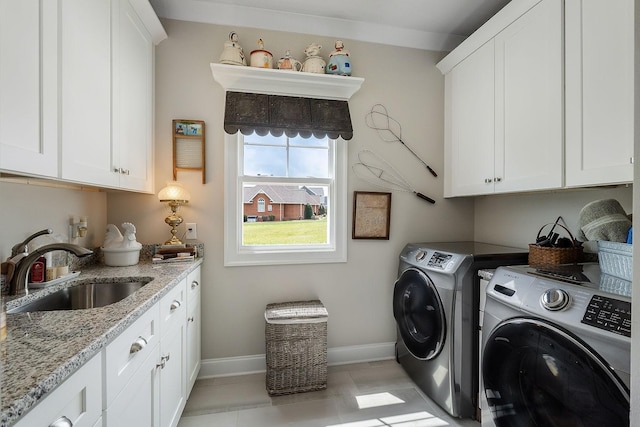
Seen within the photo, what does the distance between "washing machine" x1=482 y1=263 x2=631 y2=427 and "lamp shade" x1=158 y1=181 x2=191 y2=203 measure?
199cm

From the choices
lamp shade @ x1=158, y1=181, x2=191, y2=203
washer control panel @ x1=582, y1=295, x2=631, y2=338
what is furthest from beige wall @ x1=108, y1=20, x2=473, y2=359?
washer control panel @ x1=582, y1=295, x2=631, y2=338

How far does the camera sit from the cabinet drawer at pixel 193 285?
1758 mm

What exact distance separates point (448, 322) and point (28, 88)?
222 cm

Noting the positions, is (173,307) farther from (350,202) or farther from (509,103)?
(509,103)

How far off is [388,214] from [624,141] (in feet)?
4.71

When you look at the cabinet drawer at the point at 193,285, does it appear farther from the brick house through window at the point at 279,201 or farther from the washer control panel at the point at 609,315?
the washer control panel at the point at 609,315

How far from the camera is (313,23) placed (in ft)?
7.30

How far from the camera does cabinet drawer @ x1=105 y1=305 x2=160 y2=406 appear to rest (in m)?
0.83

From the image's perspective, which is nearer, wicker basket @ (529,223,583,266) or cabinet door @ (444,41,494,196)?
wicker basket @ (529,223,583,266)

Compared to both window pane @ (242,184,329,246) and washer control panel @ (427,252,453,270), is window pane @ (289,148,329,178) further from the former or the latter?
washer control panel @ (427,252,453,270)

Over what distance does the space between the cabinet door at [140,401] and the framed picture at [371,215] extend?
1.62 m

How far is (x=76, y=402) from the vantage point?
2.25ft

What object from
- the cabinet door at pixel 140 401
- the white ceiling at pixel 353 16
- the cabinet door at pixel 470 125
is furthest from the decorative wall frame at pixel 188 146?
the cabinet door at pixel 470 125

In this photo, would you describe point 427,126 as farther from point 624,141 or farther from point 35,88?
point 35,88
